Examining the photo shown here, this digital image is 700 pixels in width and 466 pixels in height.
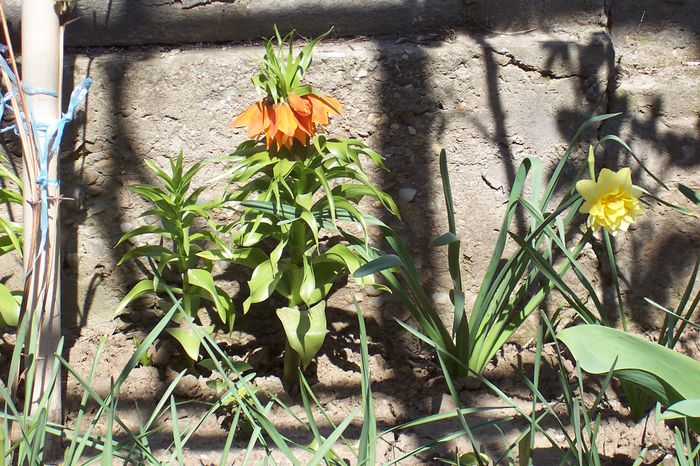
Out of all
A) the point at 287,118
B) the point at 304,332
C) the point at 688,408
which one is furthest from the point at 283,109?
the point at 688,408

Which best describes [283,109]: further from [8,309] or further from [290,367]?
[8,309]

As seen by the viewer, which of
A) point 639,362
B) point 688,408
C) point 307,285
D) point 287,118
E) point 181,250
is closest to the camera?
point 688,408

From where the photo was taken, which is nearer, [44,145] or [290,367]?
[44,145]

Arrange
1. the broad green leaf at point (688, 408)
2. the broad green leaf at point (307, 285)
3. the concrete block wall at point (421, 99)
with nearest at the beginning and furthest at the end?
the broad green leaf at point (688, 408) < the broad green leaf at point (307, 285) < the concrete block wall at point (421, 99)

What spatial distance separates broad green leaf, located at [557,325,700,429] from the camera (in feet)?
4.68

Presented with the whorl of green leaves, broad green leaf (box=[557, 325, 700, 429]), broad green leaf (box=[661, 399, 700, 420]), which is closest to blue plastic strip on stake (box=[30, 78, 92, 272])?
the whorl of green leaves

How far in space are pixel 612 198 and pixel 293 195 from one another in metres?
0.82

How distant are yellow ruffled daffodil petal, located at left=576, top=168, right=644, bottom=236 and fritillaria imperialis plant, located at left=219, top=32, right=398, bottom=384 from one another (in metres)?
0.58

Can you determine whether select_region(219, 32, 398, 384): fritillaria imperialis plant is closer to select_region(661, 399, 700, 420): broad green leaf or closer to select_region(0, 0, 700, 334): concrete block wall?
select_region(0, 0, 700, 334): concrete block wall

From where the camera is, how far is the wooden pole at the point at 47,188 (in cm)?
196

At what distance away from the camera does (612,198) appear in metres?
1.73

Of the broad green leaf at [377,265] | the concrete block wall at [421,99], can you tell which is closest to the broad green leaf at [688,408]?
the broad green leaf at [377,265]

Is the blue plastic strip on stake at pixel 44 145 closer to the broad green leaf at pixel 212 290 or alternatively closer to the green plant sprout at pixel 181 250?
the green plant sprout at pixel 181 250

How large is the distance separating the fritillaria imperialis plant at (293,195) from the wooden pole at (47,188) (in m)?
0.45
